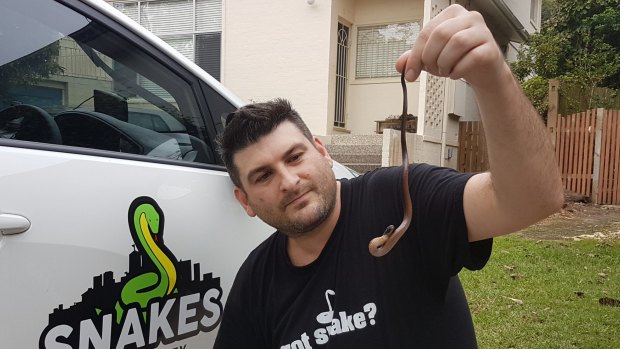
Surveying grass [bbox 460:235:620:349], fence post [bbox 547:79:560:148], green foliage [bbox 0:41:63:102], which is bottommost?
grass [bbox 460:235:620:349]

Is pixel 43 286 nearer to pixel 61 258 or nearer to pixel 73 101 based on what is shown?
pixel 61 258

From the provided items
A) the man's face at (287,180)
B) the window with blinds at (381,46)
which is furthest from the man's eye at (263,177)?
the window with blinds at (381,46)

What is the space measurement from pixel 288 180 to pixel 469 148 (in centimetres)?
1137

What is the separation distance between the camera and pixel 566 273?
5055 mm

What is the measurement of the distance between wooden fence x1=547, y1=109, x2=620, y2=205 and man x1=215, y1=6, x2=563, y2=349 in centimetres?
917

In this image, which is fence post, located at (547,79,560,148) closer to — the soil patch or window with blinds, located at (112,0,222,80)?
the soil patch

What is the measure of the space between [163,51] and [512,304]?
3.38 meters

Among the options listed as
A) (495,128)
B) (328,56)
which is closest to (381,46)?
(328,56)

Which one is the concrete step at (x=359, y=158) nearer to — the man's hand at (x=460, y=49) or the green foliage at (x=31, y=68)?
the green foliage at (x=31, y=68)

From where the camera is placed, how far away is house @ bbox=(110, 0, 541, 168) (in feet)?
34.4

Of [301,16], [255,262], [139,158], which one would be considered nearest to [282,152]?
[255,262]

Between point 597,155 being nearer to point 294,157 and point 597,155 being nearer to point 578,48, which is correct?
point 578,48

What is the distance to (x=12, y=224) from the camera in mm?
1395

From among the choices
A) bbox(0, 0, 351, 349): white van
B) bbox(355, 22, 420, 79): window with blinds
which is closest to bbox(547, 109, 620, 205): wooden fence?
bbox(355, 22, 420, 79): window with blinds
